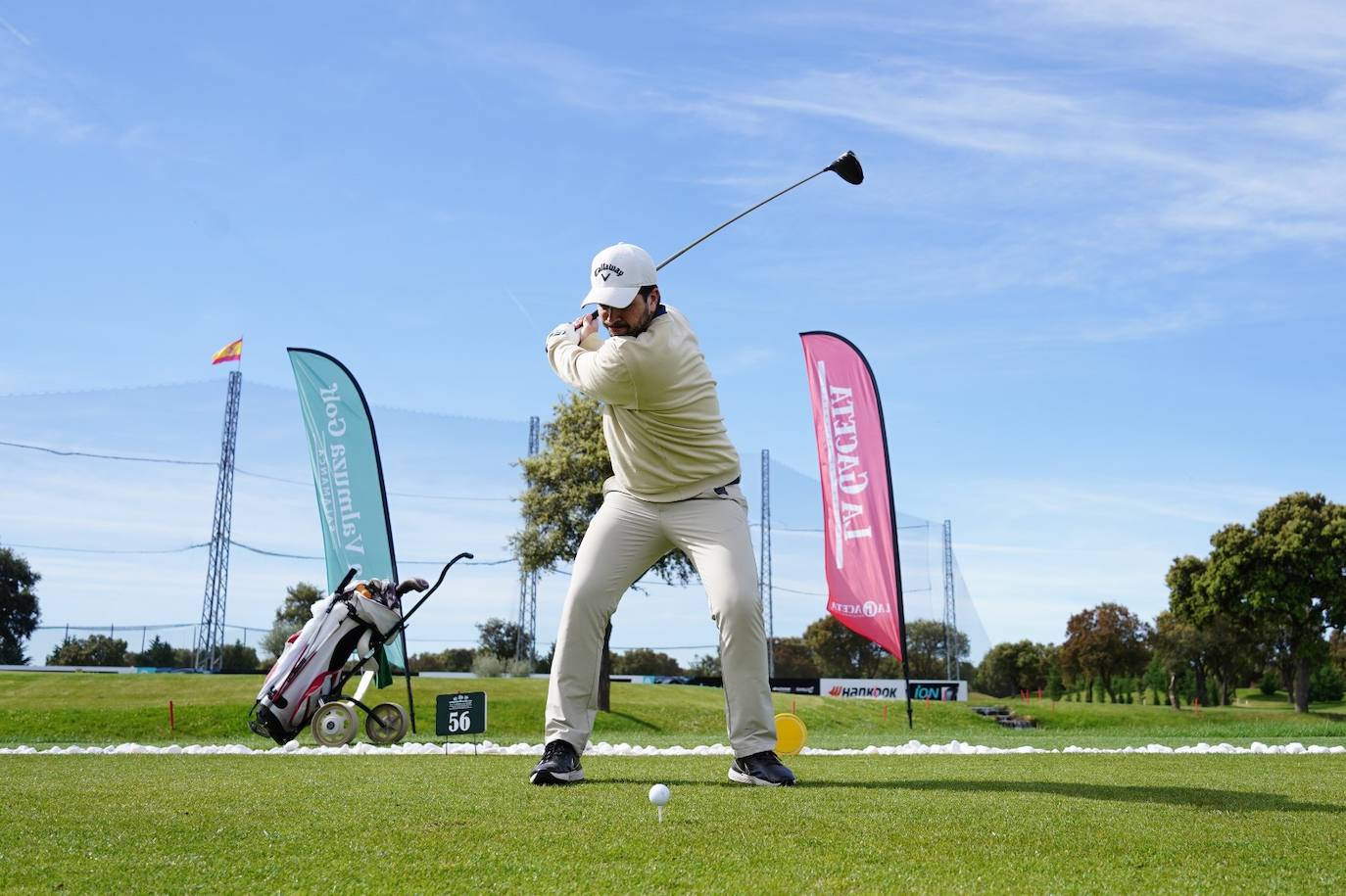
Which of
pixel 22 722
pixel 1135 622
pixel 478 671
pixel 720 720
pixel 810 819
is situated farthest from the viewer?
pixel 1135 622

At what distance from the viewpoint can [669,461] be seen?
18.5ft

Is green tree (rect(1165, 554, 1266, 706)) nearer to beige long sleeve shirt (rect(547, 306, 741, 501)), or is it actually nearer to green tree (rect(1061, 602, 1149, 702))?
green tree (rect(1061, 602, 1149, 702))

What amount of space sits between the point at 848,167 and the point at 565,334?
11.2ft

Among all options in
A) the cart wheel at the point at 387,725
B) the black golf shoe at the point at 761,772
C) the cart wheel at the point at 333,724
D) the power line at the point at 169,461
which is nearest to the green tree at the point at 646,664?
the power line at the point at 169,461

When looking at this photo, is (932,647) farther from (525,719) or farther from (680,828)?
(680,828)

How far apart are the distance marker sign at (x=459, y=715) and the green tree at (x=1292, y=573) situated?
42152 mm

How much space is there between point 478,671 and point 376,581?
2948cm

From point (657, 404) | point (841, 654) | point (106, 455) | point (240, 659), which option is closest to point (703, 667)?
point (841, 654)

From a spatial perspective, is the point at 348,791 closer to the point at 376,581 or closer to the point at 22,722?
the point at 376,581

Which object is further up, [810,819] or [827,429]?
[827,429]

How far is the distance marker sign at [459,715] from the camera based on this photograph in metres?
9.03

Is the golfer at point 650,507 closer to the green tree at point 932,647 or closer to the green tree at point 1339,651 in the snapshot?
the green tree at point 932,647

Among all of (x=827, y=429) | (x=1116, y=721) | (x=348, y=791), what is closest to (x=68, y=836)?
(x=348, y=791)

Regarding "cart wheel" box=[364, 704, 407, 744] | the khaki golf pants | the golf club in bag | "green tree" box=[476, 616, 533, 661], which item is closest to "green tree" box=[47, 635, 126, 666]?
"green tree" box=[476, 616, 533, 661]
